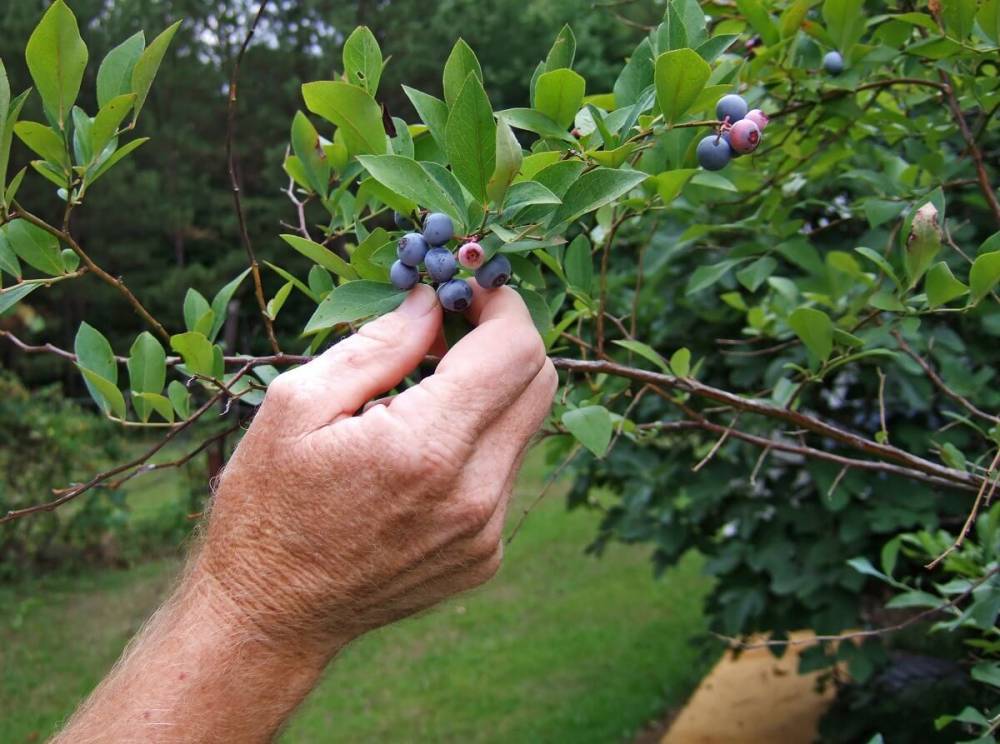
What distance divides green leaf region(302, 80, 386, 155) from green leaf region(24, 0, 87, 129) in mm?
203

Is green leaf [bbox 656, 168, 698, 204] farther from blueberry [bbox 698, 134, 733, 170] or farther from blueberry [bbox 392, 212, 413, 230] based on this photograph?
blueberry [bbox 392, 212, 413, 230]

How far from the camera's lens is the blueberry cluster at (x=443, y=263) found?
79cm

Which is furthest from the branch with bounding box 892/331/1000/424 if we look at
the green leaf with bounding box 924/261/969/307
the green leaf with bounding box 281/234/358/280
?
the green leaf with bounding box 281/234/358/280

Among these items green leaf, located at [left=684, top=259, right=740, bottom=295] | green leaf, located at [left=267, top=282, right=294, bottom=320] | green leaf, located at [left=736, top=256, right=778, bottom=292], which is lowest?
green leaf, located at [left=736, top=256, right=778, bottom=292]

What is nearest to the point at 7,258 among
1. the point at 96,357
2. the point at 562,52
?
the point at 96,357

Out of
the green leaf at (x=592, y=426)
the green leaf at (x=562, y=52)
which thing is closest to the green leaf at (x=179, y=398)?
the green leaf at (x=592, y=426)

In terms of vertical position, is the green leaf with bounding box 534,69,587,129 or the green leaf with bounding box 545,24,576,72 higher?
the green leaf with bounding box 545,24,576,72

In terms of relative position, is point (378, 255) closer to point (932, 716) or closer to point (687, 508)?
point (687, 508)

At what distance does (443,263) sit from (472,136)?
108 mm

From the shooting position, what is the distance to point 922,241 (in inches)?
41.3

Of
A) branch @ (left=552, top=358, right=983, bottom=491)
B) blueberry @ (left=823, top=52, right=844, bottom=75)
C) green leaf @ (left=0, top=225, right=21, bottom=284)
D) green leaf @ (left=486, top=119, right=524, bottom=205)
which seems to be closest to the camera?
green leaf @ (left=486, top=119, right=524, bottom=205)

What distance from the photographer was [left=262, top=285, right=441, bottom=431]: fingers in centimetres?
86

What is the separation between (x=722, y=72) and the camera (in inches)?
40.9

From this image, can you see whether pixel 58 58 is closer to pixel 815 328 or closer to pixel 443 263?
pixel 443 263
